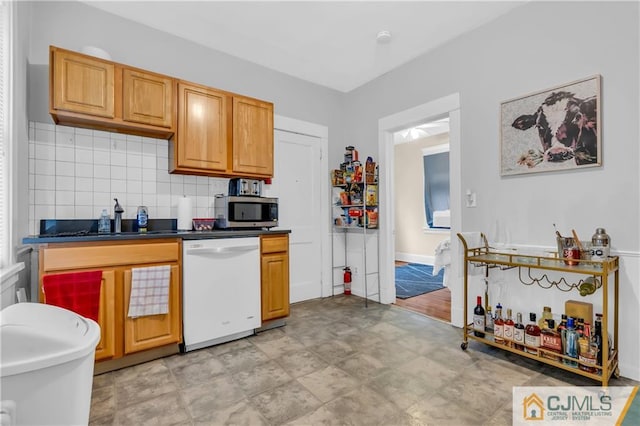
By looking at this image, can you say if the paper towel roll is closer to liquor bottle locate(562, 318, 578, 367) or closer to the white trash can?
the white trash can

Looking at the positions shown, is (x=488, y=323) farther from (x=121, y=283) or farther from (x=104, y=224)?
(x=104, y=224)

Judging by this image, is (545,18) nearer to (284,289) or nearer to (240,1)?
(240,1)

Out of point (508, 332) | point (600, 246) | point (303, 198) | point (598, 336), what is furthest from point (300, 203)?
point (598, 336)

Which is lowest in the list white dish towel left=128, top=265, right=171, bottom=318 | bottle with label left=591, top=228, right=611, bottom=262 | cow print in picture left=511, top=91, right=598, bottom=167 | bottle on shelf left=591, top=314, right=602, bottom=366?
bottle on shelf left=591, top=314, right=602, bottom=366

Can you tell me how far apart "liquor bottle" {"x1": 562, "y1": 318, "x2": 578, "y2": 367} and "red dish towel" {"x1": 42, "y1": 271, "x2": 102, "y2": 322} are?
307 centimetres

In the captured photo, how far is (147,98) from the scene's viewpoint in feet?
8.16

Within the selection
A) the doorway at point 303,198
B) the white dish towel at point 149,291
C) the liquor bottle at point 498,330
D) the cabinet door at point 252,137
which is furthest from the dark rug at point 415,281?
the white dish towel at point 149,291

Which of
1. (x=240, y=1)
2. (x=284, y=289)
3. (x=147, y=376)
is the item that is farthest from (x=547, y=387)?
(x=240, y=1)

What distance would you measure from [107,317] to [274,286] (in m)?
1.31

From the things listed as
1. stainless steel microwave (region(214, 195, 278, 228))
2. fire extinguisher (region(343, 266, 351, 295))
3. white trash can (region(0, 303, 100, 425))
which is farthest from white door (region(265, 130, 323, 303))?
white trash can (region(0, 303, 100, 425))

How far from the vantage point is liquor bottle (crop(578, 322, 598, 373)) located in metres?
1.83

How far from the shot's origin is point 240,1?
2.46 metres

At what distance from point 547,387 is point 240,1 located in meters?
3.52

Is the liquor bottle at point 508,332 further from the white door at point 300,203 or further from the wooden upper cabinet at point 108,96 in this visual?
the wooden upper cabinet at point 108,96
